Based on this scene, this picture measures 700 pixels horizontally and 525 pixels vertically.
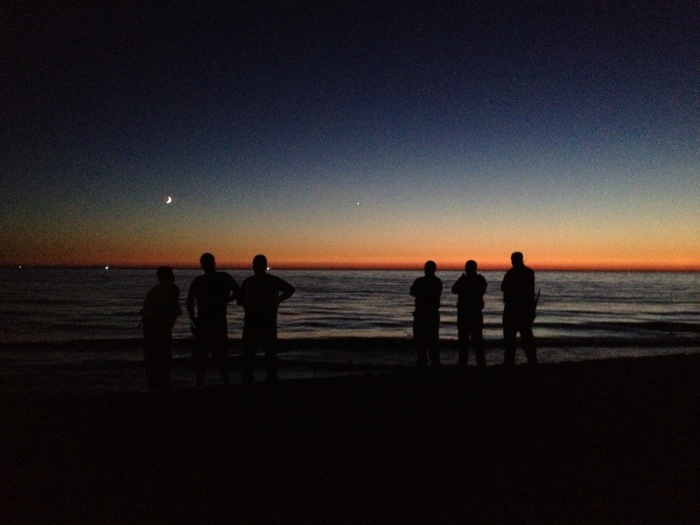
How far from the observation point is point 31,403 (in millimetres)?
6898

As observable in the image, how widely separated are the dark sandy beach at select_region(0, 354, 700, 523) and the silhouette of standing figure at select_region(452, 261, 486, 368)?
1865 millimetres

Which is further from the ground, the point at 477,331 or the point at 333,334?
the point at 477,331

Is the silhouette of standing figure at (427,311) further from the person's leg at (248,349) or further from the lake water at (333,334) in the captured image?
the lake water at (333,334)

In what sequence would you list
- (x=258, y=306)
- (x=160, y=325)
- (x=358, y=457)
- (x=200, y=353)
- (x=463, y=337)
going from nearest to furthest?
(x=358, y=457) < (x=160, y=325) < (x=258, y=306) < (x=200, y=353) < (x=463, y=337)

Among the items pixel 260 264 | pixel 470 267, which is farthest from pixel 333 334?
pixel 260 264

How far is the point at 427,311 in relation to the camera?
357 inches

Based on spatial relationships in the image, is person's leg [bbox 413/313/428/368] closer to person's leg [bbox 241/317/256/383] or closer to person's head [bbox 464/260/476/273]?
person's head [bbox 464/260/476/273]

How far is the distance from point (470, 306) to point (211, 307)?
4574 millimetres

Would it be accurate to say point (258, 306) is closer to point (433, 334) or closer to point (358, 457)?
point (433, 334)

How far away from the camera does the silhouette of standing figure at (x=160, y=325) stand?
23.7 ft

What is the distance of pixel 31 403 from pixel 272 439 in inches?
163

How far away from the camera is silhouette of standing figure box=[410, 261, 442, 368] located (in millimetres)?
8961

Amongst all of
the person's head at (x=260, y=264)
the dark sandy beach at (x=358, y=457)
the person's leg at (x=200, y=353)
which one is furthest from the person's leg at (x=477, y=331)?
the person's leg at (x=200, y=353)

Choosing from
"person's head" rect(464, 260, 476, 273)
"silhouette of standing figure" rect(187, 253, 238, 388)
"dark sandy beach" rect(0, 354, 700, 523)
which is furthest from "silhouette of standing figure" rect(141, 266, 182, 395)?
"person's head" rect(464, 260, 476, 273)
